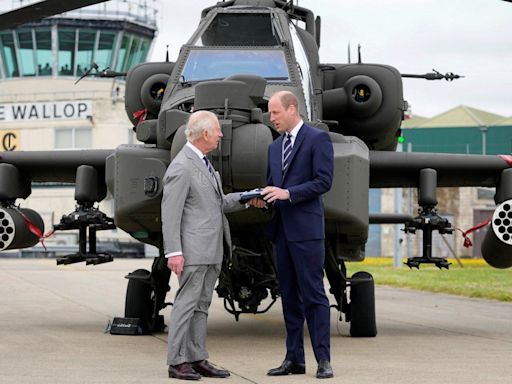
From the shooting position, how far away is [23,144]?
54.5 meters

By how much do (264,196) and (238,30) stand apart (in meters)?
4.14

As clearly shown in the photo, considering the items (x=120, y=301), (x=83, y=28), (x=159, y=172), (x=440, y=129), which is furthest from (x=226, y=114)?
(x=440, y=129)

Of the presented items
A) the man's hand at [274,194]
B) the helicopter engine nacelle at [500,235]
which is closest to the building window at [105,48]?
the helicopter engine nacelle at [500,235]

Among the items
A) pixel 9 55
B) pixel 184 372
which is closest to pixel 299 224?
pixel 184 372

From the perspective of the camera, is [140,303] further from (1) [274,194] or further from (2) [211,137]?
(1) [274,194]

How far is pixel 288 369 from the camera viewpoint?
916 cm

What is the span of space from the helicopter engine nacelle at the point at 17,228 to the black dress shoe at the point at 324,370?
5.16m

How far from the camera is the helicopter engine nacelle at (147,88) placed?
1333cm

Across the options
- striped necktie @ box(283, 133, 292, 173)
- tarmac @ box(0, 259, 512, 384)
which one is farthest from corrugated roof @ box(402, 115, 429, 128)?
striped necktie @ box(283, 133, 292, 173)

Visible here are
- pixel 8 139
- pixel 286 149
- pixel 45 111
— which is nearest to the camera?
pixel 286 149

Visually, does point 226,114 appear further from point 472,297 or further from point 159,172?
point 472,297

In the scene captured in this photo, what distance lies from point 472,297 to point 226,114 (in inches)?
493

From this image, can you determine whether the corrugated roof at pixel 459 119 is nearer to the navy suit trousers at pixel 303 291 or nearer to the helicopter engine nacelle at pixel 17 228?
the helicopter engine nacelle at pixel 17 228

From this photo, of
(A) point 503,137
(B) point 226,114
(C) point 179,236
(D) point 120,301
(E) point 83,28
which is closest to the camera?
(C) point 179,236
